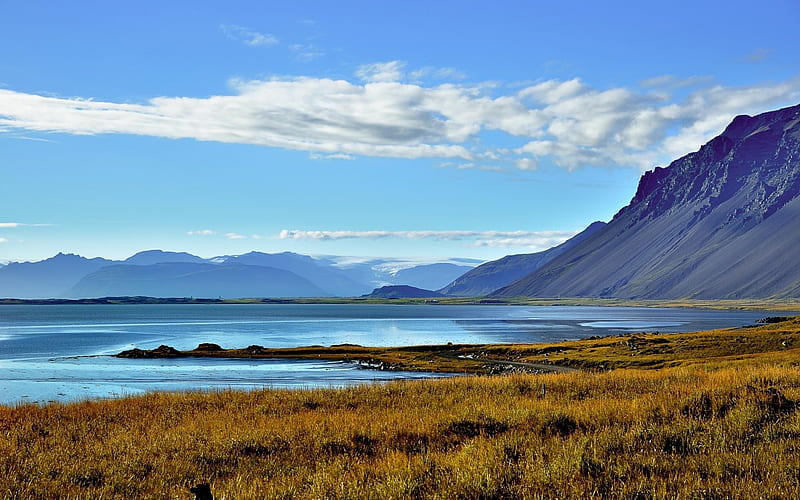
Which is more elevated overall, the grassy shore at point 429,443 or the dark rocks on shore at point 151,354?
the grassy shore at point 429,443

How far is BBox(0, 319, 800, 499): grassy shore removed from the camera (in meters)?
11.6

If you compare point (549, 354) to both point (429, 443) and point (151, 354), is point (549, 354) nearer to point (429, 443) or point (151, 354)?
point (151, 354)

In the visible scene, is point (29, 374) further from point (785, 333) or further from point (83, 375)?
point (785, 333)

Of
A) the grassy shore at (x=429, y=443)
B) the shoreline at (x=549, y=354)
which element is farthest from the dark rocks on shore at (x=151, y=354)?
the grassy shore at (x=429, y=443)

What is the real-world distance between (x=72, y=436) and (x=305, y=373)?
4367cm

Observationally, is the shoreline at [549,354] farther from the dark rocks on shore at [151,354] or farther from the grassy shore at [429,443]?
the grassy shore at [429,443]

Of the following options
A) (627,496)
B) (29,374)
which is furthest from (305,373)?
(627,496)

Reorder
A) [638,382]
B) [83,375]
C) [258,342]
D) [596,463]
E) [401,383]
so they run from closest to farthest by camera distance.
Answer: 1. [596,463]
2. [638,382]
3. [401,383]
4. [83,375]
5. [258,342]

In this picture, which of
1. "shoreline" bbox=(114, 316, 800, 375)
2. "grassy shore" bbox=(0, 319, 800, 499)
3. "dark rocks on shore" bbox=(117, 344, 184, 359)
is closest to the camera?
"grassy shore" bbox=(0, 319, 800, 499)

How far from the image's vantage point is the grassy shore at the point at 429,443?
11.6 metres

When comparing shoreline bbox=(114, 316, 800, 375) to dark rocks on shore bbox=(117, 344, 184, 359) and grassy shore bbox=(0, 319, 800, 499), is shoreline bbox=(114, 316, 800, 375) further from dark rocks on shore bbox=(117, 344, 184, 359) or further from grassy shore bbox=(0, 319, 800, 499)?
grassy shore bbox=(0, 319, 800, 499)

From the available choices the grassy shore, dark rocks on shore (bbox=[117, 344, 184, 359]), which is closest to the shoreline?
dark rocks on shore (bbox=[117, 344, 184, 359])

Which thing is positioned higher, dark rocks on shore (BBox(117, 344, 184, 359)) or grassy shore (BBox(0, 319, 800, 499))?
grassy shore (BBox(0, 319, 800, 499))

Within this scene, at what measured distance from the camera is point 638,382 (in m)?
28.1
